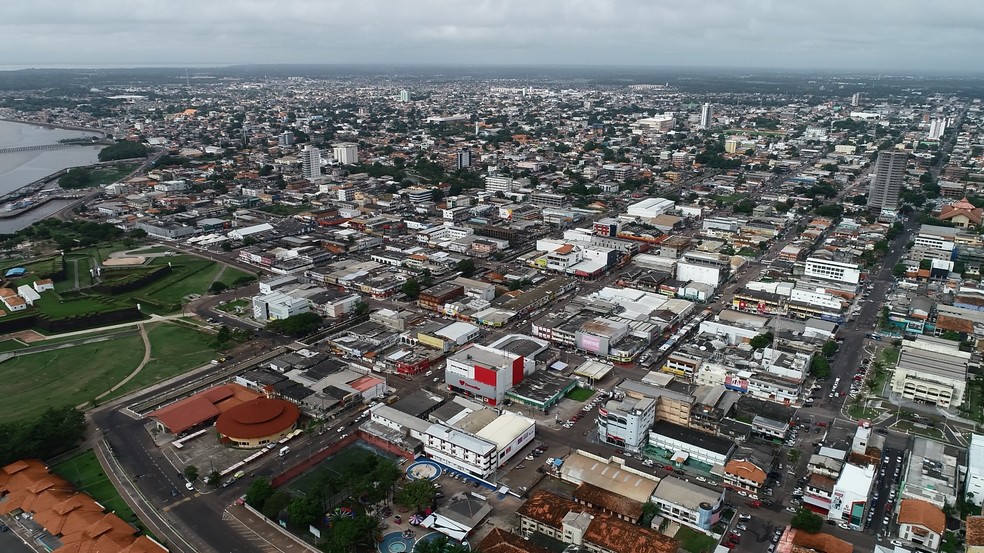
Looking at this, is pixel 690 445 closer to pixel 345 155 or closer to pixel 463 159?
pixel 463 159

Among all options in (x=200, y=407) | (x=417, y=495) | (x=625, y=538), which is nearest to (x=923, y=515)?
(x=625, y=538)

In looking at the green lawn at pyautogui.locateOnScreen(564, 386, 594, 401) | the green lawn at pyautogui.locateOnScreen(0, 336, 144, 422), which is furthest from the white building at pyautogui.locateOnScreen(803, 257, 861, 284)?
the green lawn at pyautogui.locateOnScreen(0, 336, 144, 422)

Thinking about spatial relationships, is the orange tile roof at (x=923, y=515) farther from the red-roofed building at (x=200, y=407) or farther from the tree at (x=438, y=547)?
the red-roofed building at (x=200, y=407)

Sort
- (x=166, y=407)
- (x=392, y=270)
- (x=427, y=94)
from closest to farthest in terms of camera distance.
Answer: (x=166, y=407) < (x=392, y=270) < (x=427, y=94)

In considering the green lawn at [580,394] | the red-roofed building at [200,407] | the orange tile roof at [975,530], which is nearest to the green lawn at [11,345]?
the red-roofed building at [200,407]

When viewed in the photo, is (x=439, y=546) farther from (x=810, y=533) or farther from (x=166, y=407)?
(x=166, y=407)

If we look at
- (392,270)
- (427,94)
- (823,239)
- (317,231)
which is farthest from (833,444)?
(427,94)
